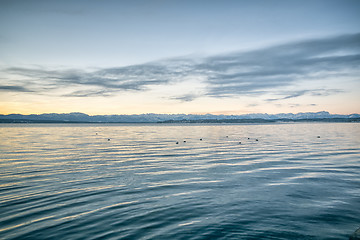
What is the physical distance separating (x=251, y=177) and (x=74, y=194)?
13.6 metres

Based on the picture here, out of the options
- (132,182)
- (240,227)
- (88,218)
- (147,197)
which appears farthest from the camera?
(132,182)

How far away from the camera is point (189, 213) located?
1202cm

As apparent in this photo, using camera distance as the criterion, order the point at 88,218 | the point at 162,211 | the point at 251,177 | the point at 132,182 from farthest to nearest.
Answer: the point at 251,177 < the point at 132,182 < the point at 162,211 < the point at 88,218

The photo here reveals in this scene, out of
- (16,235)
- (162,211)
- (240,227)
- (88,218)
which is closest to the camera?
(16,235)

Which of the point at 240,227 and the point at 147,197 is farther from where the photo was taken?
the point at 147,197

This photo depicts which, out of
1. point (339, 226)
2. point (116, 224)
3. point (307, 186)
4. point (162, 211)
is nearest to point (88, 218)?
point (116, 224)

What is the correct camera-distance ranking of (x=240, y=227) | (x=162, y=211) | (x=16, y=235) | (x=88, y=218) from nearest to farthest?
(x=16, y=235) < (x=240, y=227) < (x=88, y=218) < (x=162, y=211)

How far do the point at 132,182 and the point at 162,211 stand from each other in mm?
6655

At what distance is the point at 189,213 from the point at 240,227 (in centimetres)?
274

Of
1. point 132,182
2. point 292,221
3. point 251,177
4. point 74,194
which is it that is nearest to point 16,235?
point 74,194

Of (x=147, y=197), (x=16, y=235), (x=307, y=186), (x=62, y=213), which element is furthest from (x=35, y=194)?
(x=307, y=186)

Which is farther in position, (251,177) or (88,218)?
(251,177)

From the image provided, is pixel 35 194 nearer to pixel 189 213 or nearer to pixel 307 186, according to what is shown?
pixel 189 213

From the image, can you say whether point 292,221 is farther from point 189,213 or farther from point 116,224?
point 116,224
